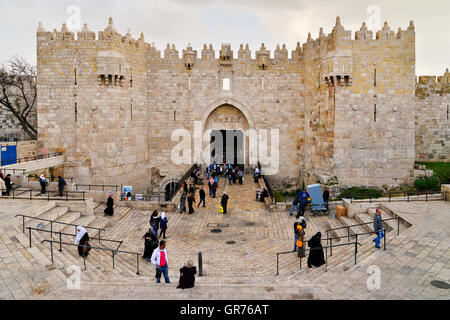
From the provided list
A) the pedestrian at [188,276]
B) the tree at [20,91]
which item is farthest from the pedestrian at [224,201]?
the tree at [20,91]

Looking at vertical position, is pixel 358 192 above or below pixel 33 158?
below

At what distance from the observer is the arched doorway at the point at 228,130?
1035 inches

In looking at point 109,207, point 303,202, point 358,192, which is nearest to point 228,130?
point 358,192

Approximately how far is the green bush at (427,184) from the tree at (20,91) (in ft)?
92.4

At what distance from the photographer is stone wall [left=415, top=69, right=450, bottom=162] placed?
90.2 ft

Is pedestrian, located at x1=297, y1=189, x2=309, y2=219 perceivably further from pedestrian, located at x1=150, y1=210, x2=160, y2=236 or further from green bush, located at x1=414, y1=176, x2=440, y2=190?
green bush, located at x1=414, y1=176, x2=440, y2=190

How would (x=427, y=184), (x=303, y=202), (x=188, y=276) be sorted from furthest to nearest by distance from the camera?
(x=427, y=184)
(x=303, y=202)
(x=188, y=276)

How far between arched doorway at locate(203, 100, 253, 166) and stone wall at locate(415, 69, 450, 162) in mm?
13966

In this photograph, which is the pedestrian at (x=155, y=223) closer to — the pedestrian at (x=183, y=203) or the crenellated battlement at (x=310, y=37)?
the pedestrian at (x=183, y=203)

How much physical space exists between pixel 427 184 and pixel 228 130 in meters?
14.3

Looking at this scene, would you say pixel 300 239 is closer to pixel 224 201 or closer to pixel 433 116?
pixel 224 201

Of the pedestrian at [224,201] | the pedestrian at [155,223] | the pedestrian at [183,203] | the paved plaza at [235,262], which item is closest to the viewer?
the paved plaza at [235,262]

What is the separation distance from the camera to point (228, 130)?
27.8 m

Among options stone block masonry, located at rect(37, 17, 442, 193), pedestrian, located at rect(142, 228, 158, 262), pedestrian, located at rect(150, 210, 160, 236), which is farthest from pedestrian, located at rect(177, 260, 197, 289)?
stone block masonry, located at rect(37, 17, 442, 193)
